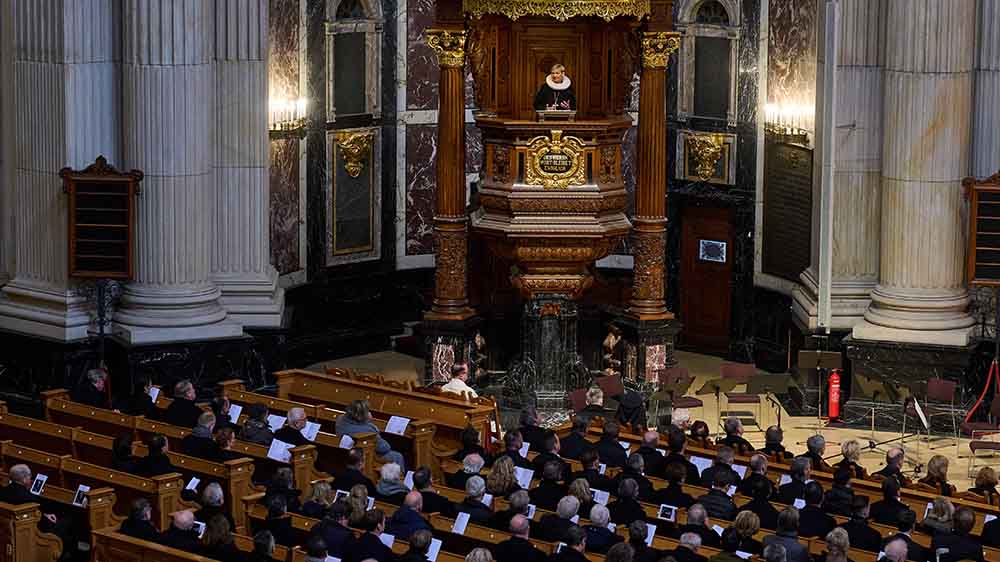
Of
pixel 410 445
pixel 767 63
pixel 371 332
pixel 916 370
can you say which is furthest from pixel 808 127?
pixel 410 445

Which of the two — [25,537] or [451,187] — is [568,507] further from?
[451,187]

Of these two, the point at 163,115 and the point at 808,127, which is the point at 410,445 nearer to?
the point at 163,115

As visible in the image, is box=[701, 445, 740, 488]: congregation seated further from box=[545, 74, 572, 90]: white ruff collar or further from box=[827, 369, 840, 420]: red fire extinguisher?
box=[545, 74, 572, 90]: white ruff collar

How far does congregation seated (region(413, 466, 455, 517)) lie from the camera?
58.7 ft

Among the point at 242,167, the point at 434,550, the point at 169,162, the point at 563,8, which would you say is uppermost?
the point at 563,8

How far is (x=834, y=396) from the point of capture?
81.5 ft

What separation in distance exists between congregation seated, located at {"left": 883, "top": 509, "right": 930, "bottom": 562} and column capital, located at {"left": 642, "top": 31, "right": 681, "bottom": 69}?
28.7 feet

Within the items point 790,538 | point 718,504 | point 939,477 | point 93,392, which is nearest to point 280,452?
point 93,392

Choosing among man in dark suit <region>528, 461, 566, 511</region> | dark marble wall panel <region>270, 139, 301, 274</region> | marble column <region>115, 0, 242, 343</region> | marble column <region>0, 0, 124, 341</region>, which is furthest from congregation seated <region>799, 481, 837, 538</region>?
dark marble wall panel <region>270, 139, 301, 274</region>

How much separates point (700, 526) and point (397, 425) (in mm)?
4588

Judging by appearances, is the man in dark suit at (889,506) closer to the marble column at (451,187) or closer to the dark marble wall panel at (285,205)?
the marble column at (451,187)

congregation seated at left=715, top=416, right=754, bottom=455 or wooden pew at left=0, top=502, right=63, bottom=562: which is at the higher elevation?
congregation seated at left=715, top=416, right=754, bottom=455

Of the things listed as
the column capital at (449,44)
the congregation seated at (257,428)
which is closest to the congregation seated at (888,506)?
the congregation seated at (257,428)

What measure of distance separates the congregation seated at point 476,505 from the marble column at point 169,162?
770 cm
